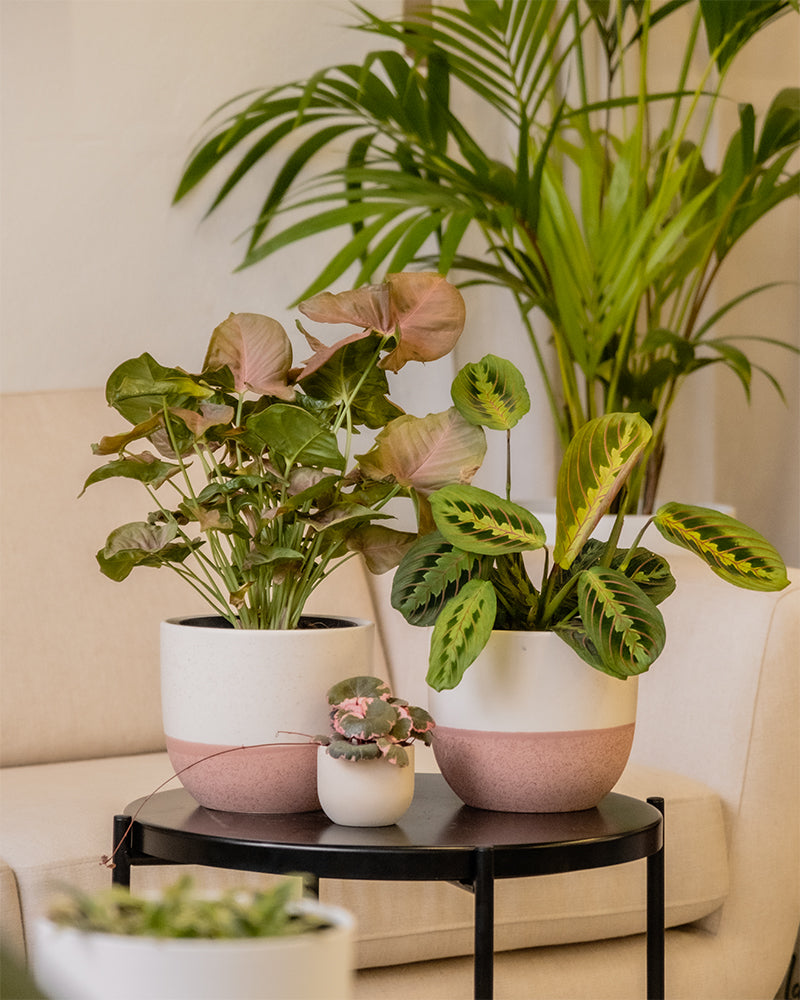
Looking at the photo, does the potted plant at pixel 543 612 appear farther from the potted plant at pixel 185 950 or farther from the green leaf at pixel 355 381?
the potted plant at pixel 185 950

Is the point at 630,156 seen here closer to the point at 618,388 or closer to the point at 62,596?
the point at 618,388

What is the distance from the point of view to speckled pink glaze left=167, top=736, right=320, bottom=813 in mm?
1079

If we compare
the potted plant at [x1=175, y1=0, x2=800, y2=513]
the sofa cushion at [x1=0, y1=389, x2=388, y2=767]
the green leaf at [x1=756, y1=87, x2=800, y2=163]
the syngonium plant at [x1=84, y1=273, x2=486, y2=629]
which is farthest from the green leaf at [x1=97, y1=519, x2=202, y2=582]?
the green leaf at [x1=756, y1=87, x2=800, y2=163]

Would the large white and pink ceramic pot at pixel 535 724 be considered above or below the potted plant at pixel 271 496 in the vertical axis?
below

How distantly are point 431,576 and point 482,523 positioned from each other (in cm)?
7

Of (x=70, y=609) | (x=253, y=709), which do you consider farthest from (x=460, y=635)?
(x=70, y=609)

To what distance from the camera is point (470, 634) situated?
103 cm

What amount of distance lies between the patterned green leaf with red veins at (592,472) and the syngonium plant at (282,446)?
0.08 meters

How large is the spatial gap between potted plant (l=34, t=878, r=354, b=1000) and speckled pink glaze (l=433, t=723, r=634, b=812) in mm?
613

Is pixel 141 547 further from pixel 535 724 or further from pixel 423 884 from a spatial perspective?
pixel 423 884

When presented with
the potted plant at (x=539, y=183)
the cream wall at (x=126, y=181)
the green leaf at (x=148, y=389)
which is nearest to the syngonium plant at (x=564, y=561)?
the green leaf at (x=148, y=389)

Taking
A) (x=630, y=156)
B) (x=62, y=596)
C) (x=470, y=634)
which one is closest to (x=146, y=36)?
(x=630, y=156)

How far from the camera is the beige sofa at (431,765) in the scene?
1.34 metres

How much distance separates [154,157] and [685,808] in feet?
4.37
